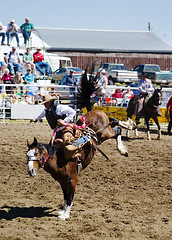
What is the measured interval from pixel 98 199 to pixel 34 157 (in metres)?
2.02

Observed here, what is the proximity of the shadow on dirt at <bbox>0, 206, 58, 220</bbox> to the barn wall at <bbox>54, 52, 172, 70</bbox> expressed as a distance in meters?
35.6

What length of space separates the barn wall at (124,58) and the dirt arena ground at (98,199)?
32.3m

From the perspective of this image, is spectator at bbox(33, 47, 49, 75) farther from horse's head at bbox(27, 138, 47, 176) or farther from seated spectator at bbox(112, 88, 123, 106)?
horse's head at bbox(27, 138, 47, 176)

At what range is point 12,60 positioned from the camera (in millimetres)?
17234

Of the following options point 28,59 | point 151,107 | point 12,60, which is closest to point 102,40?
point 28,59

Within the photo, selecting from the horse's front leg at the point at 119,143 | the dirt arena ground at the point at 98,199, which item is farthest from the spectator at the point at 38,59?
the horse's front leg at the point at 119,143

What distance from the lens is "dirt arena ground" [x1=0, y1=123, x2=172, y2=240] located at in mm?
5746

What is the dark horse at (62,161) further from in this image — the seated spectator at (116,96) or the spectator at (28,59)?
the spectator at (28,59)

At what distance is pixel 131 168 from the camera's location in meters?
9.24

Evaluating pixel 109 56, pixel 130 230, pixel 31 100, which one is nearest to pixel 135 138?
pixel 31 100

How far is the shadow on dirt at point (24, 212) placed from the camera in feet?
20.9

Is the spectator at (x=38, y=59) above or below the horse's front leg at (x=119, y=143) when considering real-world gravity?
above

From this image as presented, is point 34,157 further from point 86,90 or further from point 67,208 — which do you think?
point 86,90

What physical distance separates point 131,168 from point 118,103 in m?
6.37
